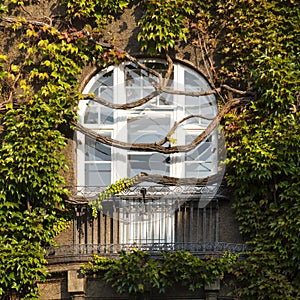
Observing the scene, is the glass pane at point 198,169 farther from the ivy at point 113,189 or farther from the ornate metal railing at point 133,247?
the ornate metal railing at point 133,247

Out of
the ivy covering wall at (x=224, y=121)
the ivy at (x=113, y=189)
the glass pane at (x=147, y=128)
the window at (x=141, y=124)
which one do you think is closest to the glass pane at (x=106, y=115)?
the window at (x=141, y=124)

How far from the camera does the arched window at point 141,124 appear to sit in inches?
475

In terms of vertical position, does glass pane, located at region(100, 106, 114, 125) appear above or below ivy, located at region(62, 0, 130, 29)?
below

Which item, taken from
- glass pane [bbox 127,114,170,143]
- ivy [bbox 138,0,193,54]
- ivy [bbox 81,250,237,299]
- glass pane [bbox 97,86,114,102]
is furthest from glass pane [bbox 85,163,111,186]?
ivy [bbox 138,0,193,54]

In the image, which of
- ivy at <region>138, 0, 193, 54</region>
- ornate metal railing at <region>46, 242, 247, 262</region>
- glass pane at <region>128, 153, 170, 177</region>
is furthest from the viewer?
glass pane at <region>128, 153, 170, 177</region>

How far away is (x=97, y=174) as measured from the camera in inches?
476

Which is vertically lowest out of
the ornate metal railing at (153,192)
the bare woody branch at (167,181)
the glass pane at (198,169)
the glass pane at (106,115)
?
the ornate metal railing at (153,192)

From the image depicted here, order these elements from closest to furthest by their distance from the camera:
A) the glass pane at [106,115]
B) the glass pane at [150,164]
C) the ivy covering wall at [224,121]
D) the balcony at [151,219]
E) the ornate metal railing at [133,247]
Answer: the ivy covering wall at [224,121] → the ornate metal railing at [133,247] → the balcony at [151,219] → the glass pane at [150,164] → the glass pane at [106,115]

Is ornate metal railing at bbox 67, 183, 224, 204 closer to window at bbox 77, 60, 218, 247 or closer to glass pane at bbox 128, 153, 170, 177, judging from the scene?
window at bbox 77, 60, 218, 247

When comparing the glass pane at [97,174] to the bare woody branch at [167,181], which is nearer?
the bare woody branch at [167,181]

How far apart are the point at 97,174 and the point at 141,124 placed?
827 mm

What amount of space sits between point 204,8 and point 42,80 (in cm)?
220

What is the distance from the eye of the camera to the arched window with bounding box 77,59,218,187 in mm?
12062

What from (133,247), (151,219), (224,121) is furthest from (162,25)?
(133,247)
